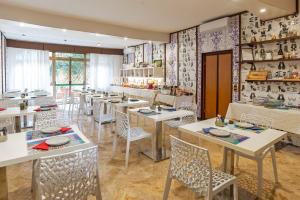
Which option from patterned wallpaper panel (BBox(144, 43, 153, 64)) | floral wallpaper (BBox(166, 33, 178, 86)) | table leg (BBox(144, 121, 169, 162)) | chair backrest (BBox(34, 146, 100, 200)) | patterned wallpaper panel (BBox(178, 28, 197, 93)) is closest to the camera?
chair backrest (BBox(34, 146, 100, 200))

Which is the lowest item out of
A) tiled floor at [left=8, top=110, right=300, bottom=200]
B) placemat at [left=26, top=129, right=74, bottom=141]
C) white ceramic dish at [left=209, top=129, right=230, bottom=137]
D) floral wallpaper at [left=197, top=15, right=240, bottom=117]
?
tiled floor at [left=8, top=110, right=300, bottom=200]

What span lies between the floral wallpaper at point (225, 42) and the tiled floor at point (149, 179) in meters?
1.93

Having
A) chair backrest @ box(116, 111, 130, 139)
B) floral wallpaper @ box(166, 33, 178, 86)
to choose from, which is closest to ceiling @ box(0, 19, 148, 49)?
floral wallpaper @ box(166, 33, 178, 86)

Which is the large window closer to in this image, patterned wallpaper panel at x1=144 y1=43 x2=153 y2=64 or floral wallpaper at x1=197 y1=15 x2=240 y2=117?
patterned wallpaper panel at x1=144 y1=43 x2=153 y2=64

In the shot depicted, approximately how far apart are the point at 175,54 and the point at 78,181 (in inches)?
213

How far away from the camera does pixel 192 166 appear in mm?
1571

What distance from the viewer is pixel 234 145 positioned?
5.65 ft

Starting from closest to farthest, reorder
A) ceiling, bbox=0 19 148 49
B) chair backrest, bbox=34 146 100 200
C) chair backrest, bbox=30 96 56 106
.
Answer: chair backrest, bbox=34 146 100 200
chair backrest, bbox=30 96 56 106
ceiling, bbox=0 19 148 49

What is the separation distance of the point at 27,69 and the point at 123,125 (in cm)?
653

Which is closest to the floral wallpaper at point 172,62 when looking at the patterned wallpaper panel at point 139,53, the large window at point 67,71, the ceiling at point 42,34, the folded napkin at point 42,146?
the ceiling at point 42,34

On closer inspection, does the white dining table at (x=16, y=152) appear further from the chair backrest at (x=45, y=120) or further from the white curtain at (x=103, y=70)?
the white curtain at (x=103, y=70)

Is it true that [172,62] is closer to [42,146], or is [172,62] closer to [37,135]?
[37,135]

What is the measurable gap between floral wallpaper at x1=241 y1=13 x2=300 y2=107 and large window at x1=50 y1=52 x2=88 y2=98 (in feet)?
22.5

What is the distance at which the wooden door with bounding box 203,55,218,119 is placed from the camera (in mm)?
5211
